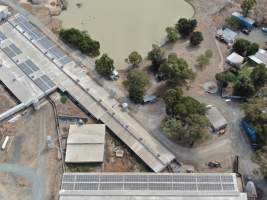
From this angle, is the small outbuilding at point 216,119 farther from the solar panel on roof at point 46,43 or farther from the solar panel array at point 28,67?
the solar panel on roof at point 46,43

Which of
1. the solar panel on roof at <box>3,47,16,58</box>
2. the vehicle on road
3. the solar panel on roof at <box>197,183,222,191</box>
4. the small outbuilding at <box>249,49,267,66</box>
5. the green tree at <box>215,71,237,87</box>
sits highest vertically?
the solar panel on roof at <box>3,47,16,58</box>

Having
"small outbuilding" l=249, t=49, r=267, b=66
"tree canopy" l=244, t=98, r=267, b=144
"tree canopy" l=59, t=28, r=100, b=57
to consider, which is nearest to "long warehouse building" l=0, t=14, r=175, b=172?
"tree canopy" l=59, t=28, r=100, b=57

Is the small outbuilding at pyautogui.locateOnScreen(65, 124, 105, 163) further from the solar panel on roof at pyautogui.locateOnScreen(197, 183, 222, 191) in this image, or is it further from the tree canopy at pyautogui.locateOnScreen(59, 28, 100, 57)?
the tree canopy at pyautogui.locateOnScreen(59, 28, 100, 57)

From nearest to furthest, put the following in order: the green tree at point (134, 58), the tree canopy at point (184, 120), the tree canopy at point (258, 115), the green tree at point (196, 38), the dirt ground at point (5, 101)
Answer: the tree canopy at point (184, 120), the tree canopy at point (258, 115), the dirt ground at point (5, 101), the green tree at point (134, 58), the green tree at point (196, 38)

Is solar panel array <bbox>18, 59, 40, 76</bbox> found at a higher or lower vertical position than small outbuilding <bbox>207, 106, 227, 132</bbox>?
higher

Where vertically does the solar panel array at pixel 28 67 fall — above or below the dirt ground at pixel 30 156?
above

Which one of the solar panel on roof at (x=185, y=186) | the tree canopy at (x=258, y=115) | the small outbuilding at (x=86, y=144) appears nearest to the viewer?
the solar panel on roof at (x=185, y=186)

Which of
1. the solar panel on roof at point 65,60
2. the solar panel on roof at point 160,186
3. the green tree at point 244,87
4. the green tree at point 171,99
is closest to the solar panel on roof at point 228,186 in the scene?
the solar panel on roof at point 160,186
